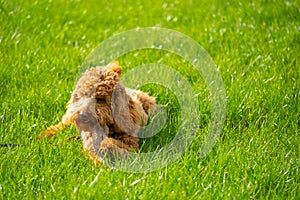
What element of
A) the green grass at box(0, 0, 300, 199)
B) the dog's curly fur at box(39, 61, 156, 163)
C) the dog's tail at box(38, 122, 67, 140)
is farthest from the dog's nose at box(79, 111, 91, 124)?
the dog's tail at box(38, 122, 67, 140)

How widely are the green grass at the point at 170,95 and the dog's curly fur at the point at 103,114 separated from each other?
6.2 inches

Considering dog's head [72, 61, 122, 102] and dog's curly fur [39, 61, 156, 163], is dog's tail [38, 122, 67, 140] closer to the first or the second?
dog's curly fur [39, 61, 156, 163]

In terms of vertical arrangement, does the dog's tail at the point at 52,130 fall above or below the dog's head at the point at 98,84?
below

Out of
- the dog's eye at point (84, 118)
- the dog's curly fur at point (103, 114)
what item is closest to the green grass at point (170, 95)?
the dog's curly fur at point (103, 114)

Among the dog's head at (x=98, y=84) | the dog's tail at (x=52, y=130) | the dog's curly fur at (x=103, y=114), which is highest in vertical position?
the dog's head at (x=98, y=84)

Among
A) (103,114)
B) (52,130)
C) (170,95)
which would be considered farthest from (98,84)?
(170,95)

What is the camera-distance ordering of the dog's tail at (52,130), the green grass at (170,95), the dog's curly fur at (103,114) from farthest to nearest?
1. the dog's tail at (52,130)
2. the dog's curly fur at (103,114)
3. the green grass at (170,95)

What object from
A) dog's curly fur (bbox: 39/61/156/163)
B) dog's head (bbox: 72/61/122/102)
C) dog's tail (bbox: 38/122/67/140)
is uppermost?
dog's head (bbox: 72/61/122/102)

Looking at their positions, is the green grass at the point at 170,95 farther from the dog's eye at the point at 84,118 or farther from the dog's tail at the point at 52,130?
the dog's eye at the point at 84,118

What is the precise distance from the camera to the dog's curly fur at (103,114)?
3.72 metres

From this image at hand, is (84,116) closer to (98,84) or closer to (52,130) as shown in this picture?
(98,84)

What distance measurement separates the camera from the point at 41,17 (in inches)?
279

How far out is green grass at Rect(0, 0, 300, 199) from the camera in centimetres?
359

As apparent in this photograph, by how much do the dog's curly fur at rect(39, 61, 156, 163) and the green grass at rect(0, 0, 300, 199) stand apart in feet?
0.52
